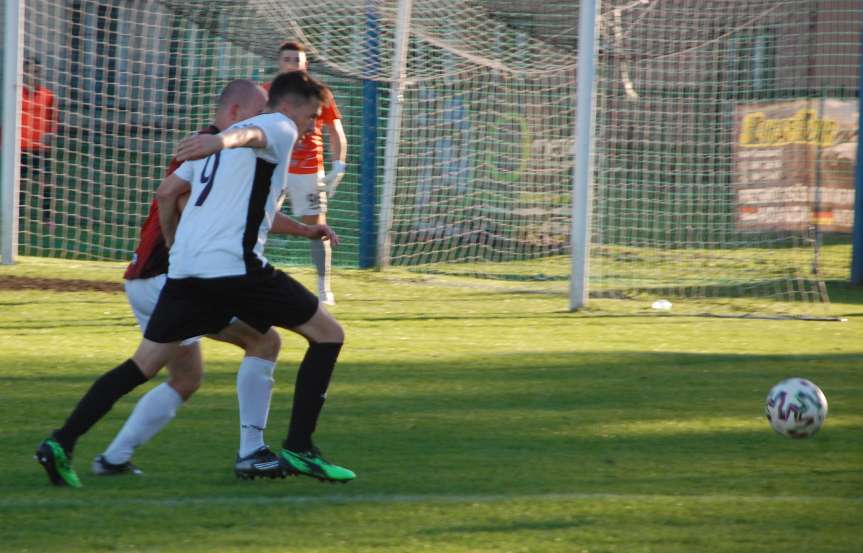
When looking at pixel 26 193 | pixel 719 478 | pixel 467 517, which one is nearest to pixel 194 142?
pixel 467 517

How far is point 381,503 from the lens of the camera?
16.0ft

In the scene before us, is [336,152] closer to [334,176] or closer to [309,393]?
[334,176]

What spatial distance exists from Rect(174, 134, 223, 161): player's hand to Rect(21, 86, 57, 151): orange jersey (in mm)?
9443

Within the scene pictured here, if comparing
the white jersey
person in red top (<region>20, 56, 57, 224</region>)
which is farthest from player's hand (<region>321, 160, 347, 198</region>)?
the white jersey

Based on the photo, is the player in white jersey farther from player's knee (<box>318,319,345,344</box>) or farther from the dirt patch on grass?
the dirt patch on grass

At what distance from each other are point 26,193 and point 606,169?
6034mm

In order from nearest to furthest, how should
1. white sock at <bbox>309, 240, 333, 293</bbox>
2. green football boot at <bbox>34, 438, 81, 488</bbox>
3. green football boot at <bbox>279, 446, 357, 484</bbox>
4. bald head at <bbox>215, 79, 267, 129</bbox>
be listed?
green football boot at <bbox>34, 438, 81, 488</bbox>
green football boot at <bbox>279, 446, 357, 484</bbox>
bald head at <bbox>215, 79, 267, 129</bbox>
white sock at <bbox>309, 240, 333, 293</bbox>

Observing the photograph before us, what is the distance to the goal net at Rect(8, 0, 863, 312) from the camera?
13.8 meters

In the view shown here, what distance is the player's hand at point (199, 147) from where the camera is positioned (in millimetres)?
4500

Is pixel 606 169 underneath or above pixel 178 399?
above

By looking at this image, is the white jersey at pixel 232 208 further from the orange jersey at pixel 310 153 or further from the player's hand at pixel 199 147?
the orange jersey at pixel 310 153

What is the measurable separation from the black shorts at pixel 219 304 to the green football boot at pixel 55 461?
536mm

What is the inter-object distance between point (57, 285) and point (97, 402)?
22.3ft

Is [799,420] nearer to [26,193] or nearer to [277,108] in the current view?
[277,108]
